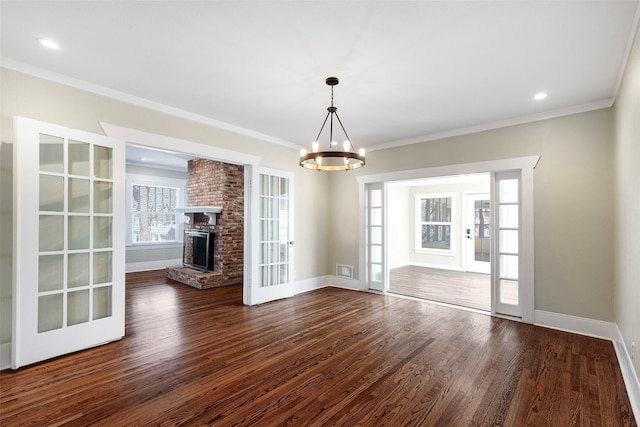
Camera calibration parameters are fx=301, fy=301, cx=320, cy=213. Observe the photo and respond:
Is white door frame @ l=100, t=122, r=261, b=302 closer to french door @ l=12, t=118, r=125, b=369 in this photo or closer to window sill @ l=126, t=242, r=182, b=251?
french door @ l=12, t=118, r=125, b=369

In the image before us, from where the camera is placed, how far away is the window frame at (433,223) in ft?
27.7

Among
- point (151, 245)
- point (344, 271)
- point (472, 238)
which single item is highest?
point (472, 238)

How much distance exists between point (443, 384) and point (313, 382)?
1074mm

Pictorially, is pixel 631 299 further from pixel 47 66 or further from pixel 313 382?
pixel 47 66

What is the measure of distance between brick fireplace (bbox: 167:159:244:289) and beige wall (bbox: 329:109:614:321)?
4908 mm

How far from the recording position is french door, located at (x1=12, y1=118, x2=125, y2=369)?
2684mm

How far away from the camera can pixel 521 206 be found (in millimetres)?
4066

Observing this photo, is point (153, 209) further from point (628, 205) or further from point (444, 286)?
point (628, 205)

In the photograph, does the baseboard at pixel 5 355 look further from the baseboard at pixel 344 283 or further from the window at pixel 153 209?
the window at pixel 153 209

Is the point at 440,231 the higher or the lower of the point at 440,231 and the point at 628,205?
the lower

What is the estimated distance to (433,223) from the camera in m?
8.93

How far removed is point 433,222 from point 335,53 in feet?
24.1

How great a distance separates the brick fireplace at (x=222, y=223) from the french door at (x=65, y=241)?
9.66 ft

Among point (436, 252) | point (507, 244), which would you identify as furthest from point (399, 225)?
point (507, 244)
